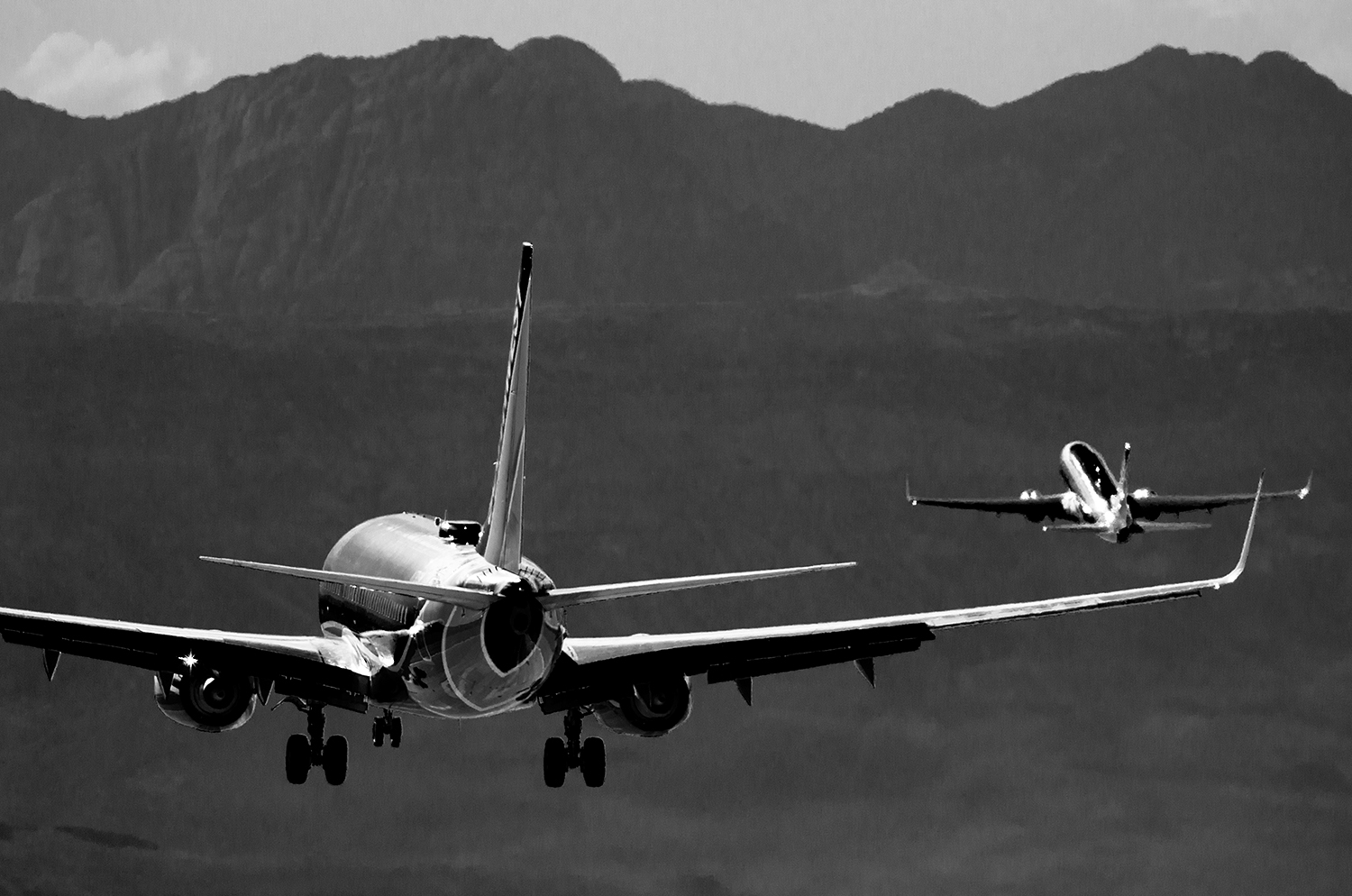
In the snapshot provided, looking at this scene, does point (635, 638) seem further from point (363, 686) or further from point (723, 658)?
point (363, 686)

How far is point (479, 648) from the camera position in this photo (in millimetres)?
74312

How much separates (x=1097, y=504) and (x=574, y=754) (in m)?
111

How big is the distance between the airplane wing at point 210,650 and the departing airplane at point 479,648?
81 mm

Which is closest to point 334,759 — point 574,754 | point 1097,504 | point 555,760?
point 555,760

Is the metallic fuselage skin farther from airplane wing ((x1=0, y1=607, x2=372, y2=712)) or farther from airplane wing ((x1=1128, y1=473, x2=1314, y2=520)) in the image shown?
airplane wing ((x1=1128, y1=473, x2=1314, y2=520))

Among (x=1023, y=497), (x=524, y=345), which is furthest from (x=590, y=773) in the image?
(x=1023, y=497)

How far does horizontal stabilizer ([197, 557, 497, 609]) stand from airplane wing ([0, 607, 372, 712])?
923cm

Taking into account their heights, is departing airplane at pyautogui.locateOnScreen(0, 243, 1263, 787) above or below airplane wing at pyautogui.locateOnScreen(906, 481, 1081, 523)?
below

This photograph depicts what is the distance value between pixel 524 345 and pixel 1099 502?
124 metres

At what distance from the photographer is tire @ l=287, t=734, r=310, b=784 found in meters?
88.8

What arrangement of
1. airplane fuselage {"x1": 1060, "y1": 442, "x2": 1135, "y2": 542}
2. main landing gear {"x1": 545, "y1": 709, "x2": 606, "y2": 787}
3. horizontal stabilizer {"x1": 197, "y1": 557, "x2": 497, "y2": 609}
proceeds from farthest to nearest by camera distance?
airplane fuselage {"x1": 1060, "y1": 442, "x2": 1135, "y2": 542}, main landing gear {"x1": 545, "y1": 709, "x2": 606, "y2": 787}, horizontal stabilizer {"x1": 197, "y1": 557, "x2": 497, "y2": 609}

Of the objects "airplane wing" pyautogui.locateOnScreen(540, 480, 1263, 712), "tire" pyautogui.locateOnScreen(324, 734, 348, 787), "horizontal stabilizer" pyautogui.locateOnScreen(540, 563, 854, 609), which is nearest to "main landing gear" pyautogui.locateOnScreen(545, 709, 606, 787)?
"airplane wing" pyautogui.locateOnScreen(540, 480, 1263, 712)

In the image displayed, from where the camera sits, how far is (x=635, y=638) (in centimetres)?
8506

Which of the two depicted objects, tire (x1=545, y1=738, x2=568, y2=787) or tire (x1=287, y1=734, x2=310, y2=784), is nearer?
tire (x1=545, y1=738, x2=568, y2=787)
